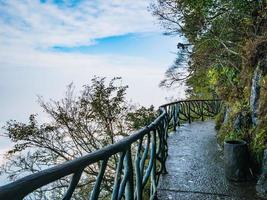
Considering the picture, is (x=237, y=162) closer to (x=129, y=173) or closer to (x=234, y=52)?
(x=129, y=173)

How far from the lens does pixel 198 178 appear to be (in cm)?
611

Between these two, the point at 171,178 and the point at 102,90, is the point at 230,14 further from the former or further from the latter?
the point at 171,178

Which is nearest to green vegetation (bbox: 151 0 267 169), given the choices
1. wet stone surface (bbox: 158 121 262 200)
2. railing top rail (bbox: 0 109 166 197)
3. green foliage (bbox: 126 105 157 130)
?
wet stone surface (bbox: 158 121 262 200)

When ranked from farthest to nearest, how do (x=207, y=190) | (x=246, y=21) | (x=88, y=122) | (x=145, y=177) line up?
(x=88, y=122)
(x=246, y=21)
(x=207, y=190)
(x=145, y=177)

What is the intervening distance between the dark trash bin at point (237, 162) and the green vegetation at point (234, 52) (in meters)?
0.38

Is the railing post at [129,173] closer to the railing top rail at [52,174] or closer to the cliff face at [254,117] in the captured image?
the railing top rail at [52,174]

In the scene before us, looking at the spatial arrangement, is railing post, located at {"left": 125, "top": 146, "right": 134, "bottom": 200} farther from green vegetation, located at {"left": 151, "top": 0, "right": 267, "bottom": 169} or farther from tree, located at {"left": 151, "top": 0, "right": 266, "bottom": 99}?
tree, located at {"left": 151, "top": 0, "right": 266, "bottom": 99}

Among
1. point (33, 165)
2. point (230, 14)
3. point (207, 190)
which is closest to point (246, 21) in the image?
point (230, 14)

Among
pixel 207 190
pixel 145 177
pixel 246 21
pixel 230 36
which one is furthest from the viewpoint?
pixel 230 36

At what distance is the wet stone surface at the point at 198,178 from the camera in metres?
5.16

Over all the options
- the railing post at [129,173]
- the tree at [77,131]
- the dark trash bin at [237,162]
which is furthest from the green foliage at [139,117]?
the railing post at [129,173]

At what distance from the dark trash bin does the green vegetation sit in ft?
1.24

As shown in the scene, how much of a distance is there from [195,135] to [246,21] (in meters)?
4.69

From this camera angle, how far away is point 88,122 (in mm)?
15055
